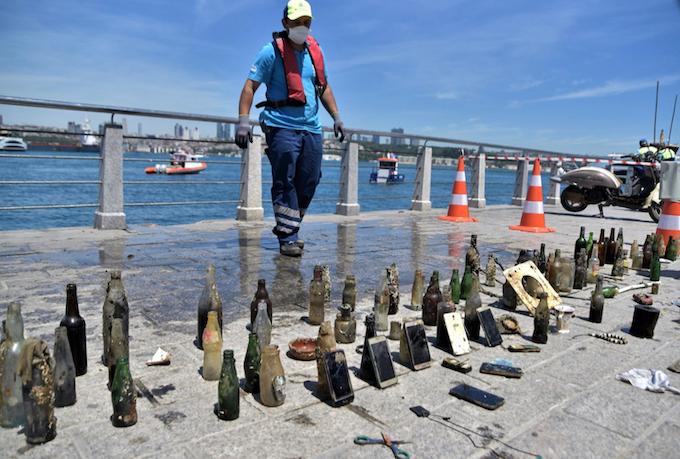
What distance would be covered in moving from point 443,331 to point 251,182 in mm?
5770

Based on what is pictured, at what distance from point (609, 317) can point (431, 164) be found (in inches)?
324

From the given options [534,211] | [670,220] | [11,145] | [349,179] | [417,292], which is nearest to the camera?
[417,292]

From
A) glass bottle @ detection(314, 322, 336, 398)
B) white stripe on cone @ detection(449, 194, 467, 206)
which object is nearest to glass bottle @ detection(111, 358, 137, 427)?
glass bottle @ detection(314, 322, 336, 398)

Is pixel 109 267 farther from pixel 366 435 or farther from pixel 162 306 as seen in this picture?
pixel 366 435

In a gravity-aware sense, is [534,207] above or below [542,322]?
above

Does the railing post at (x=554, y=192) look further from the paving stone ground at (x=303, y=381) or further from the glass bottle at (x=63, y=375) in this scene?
the glass bottle at (x=63, y=375)

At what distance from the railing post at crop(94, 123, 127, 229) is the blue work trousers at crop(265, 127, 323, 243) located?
2457 mm

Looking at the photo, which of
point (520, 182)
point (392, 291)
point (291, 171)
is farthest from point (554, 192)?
point (392, 291)

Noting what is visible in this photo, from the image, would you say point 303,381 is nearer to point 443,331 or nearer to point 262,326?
point 262,326

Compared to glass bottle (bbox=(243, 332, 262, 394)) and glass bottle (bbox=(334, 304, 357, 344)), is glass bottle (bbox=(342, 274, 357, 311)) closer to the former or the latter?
glass bottle (bbox=(334, 304, 357, 344))

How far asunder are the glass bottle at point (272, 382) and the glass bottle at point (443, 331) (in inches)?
49.4

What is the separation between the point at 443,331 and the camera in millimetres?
3404

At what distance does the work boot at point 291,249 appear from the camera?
19.3 feet

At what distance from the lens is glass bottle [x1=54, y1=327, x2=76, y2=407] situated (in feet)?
7.89
